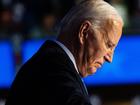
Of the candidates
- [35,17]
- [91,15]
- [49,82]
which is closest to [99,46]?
[91,15]

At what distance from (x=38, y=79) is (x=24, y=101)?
4.9 inches

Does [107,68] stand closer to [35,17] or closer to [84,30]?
[35,17]

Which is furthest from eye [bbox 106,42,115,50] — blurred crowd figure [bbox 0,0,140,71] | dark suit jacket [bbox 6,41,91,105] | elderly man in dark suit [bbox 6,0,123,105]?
blurred crowd figure [bbox 0,0,140,71]

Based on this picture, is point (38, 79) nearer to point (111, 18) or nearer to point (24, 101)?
point (24, 101)

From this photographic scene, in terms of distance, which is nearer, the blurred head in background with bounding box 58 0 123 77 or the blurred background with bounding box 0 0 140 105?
Answer: the blurred head in background with bounding box 58 0 123 77

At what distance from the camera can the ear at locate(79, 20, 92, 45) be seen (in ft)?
11.5

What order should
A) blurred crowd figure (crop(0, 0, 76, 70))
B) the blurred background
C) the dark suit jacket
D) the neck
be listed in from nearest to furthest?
the dark suit jacket, the neck, the blurred background, blurred crowd figure (crop(0, 0, 76, 70))

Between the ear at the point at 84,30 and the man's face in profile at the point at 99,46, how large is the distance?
0.08 feet

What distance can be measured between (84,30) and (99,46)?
0.12m

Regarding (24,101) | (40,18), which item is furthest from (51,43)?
(40,18)

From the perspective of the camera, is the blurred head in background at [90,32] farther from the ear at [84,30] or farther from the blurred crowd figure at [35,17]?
the blurred crowd figure at [35,17]

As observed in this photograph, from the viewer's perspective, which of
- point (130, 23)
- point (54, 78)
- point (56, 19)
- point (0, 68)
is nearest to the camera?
point (54, 78)

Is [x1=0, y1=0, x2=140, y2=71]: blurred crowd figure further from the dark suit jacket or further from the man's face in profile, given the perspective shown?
the dark suit jacket

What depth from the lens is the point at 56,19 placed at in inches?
452
